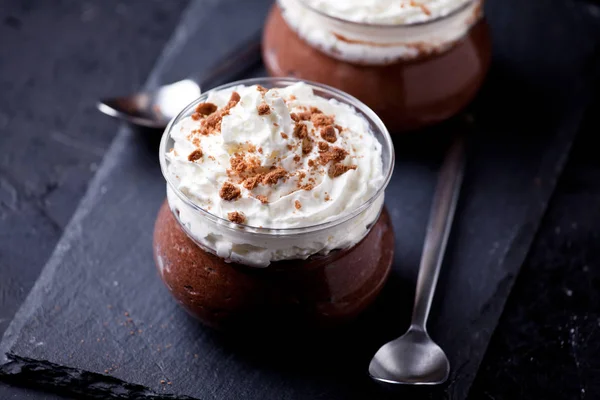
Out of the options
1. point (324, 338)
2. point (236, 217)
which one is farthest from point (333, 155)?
point (324, 338)

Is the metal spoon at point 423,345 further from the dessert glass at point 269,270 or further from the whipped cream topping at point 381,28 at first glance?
the whipped cream topping at point 381,28

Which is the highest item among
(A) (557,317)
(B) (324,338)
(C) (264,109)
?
(C) (264,109)

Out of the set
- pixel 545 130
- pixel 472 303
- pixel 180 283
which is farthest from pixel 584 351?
pixel 180 283

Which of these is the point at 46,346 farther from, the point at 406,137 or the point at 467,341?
the point at 406,137

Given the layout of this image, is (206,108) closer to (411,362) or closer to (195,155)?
(195,155)

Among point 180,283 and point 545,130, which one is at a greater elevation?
point 180,283
